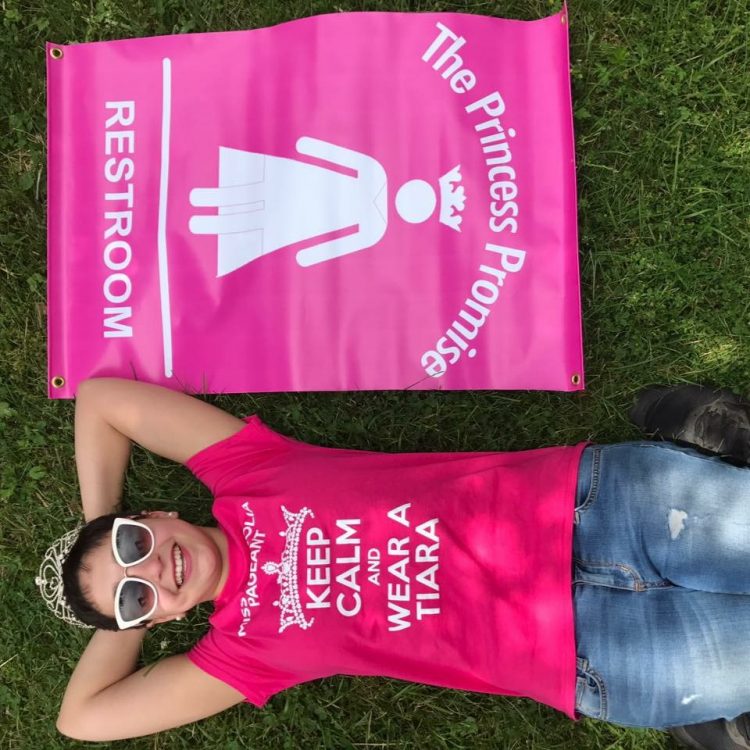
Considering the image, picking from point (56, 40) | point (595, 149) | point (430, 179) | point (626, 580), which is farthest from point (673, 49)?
point (56, 40)

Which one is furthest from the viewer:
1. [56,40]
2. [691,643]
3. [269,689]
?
[56,40]

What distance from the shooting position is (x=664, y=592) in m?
1.95

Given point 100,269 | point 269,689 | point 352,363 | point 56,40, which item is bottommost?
point 269,689

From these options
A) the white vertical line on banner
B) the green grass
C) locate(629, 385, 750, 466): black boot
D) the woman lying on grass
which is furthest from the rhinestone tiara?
locate(629, 385, 750, 466): black boot

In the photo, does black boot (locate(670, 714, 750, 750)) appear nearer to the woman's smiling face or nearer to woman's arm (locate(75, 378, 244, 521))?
the woman's smiling face

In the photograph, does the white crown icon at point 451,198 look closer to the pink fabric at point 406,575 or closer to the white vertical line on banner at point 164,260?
the pink fabric at point 406,575

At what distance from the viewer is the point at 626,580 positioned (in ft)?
6.34

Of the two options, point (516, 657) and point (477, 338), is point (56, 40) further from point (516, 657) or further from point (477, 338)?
point (516, 657)

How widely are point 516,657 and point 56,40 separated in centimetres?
304

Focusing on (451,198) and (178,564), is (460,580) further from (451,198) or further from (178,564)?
(451,198)

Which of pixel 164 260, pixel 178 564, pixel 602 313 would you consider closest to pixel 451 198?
pixel 602 313

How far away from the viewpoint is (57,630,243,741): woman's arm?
7.08 feet

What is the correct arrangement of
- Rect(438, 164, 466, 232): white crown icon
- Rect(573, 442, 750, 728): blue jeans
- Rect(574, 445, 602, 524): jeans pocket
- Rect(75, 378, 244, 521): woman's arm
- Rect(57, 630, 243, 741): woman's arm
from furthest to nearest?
Rect(438, 164, 466, 232): white crown icon, Rect(75, 378, 244, 521): woman's arm, Rect(57, 630, 243, 741): woman's arm, Rect(574, 445, 602, 524): jeans pocket, Rect(573, 442, 750, 728): blue jeans

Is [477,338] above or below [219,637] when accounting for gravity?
above
